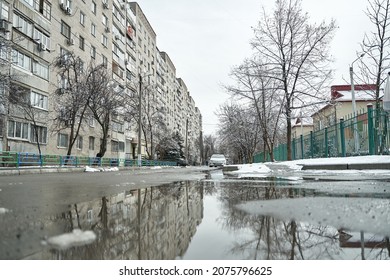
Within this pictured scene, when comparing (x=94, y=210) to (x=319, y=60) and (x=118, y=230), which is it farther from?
(x=319, y=60)

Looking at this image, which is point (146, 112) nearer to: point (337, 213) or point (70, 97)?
point (70, 97)

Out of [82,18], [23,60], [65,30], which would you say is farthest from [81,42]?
[23,60]

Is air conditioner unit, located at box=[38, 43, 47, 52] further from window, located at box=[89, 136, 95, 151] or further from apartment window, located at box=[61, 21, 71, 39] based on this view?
window, located at box=[89, 136, 95, 151]

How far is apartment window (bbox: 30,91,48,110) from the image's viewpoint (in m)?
19.6

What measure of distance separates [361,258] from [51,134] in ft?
74.0

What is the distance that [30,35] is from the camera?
63.9ft

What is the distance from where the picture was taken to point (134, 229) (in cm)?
178

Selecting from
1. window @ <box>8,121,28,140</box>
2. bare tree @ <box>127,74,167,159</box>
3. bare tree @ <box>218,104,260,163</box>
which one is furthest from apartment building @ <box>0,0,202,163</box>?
bare tree @ <box>218,104,260,163</box>

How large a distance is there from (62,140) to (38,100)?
3.91 meters

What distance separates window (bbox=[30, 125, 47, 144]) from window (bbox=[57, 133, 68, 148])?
5.71ft

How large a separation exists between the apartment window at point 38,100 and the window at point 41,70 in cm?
134

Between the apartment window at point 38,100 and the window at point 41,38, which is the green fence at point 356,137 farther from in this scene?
the window at point 41,38

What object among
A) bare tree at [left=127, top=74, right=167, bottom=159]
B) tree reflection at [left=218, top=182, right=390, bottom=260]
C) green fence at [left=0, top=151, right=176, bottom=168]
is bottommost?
tree reflection at [left=218, top=182, right=390, bottom=260]

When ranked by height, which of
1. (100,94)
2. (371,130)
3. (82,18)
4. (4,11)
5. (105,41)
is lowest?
(371,130)
